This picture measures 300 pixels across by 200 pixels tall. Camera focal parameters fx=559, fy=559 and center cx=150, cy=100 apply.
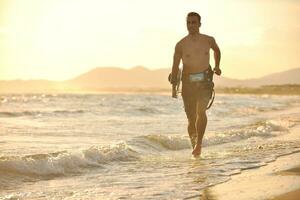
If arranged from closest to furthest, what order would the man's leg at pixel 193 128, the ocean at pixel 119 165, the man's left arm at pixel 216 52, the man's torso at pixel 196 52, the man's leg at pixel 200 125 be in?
the ocean at pixel 119 165, the man's leg at pixel 200 125, the man's torso at pixel 196 52, the man's left arm at pixel 216 52, the man's leg at pixel 193 128

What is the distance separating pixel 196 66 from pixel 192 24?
63 centimetres

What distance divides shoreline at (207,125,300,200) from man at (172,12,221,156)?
152 cm

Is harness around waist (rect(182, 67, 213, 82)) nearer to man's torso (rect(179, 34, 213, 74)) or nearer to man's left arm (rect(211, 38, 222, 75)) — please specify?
man's torso (rect(179, 34, 213, 74))

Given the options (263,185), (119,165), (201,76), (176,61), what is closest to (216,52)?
(201,76)

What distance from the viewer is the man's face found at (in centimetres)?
805

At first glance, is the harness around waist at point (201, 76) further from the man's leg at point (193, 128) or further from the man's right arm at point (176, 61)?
the man's leg at point (193, 128)

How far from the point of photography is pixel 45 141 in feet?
33.6

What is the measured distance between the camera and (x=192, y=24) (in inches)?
319

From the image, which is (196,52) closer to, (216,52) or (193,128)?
(216,52)

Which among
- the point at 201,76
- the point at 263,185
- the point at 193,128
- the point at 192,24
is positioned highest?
the point at 192,24

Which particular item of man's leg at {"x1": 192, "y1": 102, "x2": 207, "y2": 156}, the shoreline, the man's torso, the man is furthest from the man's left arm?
the shoreline

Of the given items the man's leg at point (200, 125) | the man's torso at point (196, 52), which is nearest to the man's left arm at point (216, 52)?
the man's torso at point (196, 52)

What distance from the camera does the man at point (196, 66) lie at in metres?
8.23

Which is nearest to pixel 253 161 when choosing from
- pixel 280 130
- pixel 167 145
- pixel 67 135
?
pixel 167 145
